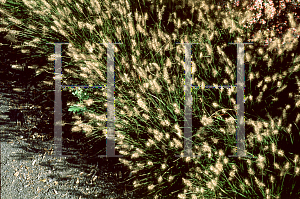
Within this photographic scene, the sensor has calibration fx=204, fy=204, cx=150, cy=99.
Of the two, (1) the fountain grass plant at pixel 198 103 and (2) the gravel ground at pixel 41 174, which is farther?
(2) the gravel ground at pixel 41 174

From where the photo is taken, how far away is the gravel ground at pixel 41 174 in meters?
2.54

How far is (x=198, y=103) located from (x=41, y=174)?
2274mm

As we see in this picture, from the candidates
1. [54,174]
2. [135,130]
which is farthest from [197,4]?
[54,174]

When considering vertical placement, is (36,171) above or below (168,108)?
below

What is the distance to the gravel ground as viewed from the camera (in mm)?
2543

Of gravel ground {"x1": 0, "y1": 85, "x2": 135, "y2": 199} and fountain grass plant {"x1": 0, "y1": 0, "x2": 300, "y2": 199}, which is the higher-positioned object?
fountain grass plant {"x1": 0, "y1": 0, "x2": 300, "y2": 199}

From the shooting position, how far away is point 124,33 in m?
2.66

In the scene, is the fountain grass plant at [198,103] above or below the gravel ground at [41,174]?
above

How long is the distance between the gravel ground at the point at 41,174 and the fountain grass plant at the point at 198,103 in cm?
42

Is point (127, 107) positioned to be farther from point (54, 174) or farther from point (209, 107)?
point (54, 174)

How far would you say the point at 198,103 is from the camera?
2.36 meters

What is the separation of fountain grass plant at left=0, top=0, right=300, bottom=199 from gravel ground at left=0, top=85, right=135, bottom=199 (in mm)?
417

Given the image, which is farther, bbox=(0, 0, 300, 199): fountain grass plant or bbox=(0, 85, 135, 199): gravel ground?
bbox=(0, 85, 135, 199): gravel ground

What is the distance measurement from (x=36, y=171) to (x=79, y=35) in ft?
6.28
